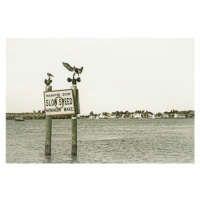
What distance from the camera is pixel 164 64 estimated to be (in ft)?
47.6

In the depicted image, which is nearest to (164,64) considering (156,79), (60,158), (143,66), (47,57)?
(143,66)

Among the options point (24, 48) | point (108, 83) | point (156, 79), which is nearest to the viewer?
point (24, 48)

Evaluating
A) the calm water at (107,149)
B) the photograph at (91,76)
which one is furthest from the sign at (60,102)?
the calm water at (107,149)

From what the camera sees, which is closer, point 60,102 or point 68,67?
point 60,102

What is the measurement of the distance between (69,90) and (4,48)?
2.54m

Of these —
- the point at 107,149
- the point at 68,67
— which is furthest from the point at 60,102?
the point at 107,149

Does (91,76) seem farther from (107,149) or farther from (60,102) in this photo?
(107,149)

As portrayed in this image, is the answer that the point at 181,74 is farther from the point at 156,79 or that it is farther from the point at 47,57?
the point at 47,57

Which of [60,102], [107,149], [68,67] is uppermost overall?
[68,67]

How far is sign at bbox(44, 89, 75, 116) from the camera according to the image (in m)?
11.5

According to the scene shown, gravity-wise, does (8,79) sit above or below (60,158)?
above

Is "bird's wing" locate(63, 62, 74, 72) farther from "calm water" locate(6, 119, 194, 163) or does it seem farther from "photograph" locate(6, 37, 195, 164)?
"calm water" locate(6, 119, 194, 163)

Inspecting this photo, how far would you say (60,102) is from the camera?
11.6 metres

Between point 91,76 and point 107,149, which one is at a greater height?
point 91,76
